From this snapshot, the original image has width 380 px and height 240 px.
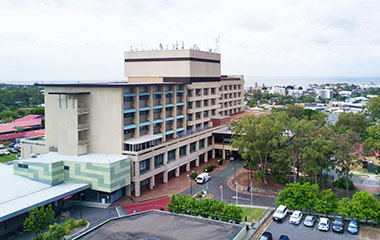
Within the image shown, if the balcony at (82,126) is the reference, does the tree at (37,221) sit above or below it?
below

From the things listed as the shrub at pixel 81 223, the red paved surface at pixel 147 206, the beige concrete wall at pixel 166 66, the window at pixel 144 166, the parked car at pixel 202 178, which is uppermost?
the beige concrete wall at pixel 166 66

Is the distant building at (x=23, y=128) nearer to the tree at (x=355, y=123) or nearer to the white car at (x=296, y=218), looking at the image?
the white car at (x=296, y=218)

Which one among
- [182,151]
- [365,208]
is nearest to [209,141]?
[182,151]

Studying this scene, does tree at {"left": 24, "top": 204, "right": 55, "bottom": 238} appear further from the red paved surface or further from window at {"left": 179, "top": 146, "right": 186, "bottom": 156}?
window at {"left": 179, "top": 146, "right": 186, "bottom": 156}

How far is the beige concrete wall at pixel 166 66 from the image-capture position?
73562 millimetres

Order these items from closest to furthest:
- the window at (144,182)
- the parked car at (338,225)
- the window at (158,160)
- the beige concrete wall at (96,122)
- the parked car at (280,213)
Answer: the parked car at (338,225), the parked car at (280,213), the beige concrete wall at (96,122), the window at (144,182), the window at (158,160)

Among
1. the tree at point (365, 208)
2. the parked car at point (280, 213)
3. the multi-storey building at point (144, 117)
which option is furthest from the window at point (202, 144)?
the tree at point (365, 208)

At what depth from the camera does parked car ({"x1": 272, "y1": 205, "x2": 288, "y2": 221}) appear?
44562 millimetres

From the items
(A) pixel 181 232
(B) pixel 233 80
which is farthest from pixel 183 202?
(B) pixel 233 80

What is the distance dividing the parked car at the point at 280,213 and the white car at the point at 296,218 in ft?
3.75

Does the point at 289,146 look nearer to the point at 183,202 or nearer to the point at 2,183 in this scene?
the point at 183,202

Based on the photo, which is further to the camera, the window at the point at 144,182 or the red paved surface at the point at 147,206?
the window at the point at 144,182

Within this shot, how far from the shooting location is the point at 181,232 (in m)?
35.2

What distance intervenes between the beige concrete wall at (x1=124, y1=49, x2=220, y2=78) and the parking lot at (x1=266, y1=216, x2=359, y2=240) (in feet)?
130
